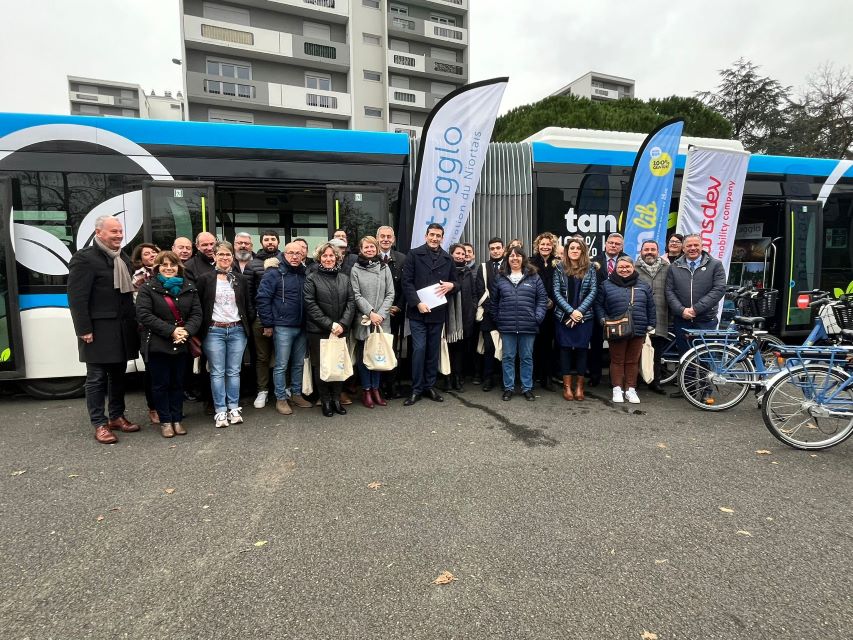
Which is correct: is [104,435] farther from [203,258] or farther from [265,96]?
[265,96]

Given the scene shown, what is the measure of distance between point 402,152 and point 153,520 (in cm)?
508

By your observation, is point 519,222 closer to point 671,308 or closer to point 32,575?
point 671,308

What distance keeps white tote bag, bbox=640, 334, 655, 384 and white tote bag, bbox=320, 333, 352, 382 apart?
3.52 m

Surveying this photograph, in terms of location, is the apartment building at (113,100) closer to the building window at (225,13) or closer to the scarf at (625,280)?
the building window at (225,13)

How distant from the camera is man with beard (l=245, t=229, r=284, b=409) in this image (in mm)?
5422

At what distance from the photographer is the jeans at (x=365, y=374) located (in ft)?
18.4

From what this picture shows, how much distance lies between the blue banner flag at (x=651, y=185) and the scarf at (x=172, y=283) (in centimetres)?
567

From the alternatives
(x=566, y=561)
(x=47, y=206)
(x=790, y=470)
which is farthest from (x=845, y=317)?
(x=47, y=206)

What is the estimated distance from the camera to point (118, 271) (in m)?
4.54

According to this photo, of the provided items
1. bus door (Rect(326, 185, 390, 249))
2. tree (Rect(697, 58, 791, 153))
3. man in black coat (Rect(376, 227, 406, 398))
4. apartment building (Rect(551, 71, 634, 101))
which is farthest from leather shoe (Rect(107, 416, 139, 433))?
apartment building (Rect(551, 71, 634, 101))

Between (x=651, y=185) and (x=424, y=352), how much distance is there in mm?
4088

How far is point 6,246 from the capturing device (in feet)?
17.7

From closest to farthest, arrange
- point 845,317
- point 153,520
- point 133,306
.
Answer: point 153,520 → point 133,306 → point 845,317

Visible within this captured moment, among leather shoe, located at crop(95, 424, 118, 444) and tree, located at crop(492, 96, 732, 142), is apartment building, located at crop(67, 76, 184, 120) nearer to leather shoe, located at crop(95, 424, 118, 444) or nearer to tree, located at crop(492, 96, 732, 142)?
tree, located at crop(492, 96, 732, 142)
